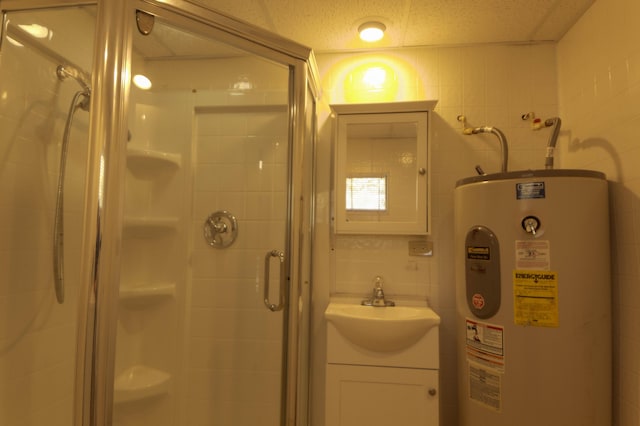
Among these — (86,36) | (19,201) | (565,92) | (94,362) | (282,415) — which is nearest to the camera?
(94,362)

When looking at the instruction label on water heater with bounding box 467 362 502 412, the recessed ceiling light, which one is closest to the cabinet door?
the instruction label on water heater with bounding box 467 362 502 412

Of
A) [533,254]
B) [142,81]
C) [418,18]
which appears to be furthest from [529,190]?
[142,81]

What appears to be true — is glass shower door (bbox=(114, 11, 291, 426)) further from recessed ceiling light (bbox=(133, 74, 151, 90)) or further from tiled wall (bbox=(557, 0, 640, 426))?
tiled wall (bbox=(557, 0, 640, 426))

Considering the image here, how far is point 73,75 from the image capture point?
1.10 m

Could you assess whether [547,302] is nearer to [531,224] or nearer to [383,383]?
[531,224]

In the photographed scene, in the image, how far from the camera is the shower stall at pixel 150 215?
893mm

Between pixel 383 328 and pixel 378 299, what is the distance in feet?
0.87

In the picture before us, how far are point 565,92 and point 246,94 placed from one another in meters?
1.53

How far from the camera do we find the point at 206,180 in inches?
62.7

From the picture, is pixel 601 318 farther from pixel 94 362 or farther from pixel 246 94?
pixel 246 94

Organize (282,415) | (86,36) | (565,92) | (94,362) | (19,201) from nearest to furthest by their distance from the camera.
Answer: (94,362) → (86,36) → (19,201) → (282,415) → (565,92)

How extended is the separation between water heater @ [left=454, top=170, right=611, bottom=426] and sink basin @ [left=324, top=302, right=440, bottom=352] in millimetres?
239

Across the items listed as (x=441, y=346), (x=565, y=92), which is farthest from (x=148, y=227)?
(x=565, y=92)

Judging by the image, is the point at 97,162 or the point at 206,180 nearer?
the point at 97,162
